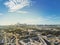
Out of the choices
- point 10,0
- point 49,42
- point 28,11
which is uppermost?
point 10,0

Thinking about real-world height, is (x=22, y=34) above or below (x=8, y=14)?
below

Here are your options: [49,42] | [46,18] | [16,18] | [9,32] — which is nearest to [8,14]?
[16,18]

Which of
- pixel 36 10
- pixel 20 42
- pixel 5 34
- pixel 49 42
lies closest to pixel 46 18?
pixel 36 10

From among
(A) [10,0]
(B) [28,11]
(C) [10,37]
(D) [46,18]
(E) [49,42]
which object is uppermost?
(A) [10,0]

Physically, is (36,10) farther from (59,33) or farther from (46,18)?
(59,33)

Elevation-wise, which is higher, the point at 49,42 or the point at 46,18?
the point at 46,18

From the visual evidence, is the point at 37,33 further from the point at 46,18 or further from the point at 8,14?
the point at 8,14
